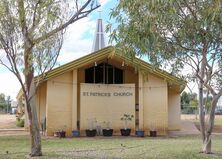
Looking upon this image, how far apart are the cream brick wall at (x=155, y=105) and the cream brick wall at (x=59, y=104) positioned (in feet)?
14.2

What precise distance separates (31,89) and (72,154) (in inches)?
97.1

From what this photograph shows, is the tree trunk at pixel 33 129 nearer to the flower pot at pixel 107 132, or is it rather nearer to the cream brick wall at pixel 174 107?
the flower pot at pixel 107 132

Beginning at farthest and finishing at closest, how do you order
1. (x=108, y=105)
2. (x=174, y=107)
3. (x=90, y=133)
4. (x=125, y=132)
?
(x=174, y=107)
(x=108, y=105)
(x=125, y=132)
(x=90, y=133)

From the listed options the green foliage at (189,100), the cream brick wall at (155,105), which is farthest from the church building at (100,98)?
the green foliage at (189,100)

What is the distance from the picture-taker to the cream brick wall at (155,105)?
23.5 meters

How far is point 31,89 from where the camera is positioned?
12312 mm

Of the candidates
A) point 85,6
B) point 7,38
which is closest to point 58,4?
point 85,6

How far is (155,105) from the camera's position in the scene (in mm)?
23672

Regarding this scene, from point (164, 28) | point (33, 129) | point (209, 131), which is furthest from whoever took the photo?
point (209, 131)

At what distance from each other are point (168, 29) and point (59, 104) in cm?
1317

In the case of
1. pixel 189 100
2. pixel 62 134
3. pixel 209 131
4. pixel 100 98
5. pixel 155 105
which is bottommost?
pixel 62 134

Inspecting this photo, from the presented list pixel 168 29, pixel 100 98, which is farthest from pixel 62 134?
pixel 168 29

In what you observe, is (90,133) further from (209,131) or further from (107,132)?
(209,131)

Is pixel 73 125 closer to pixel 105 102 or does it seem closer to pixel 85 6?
pixel 105 102
